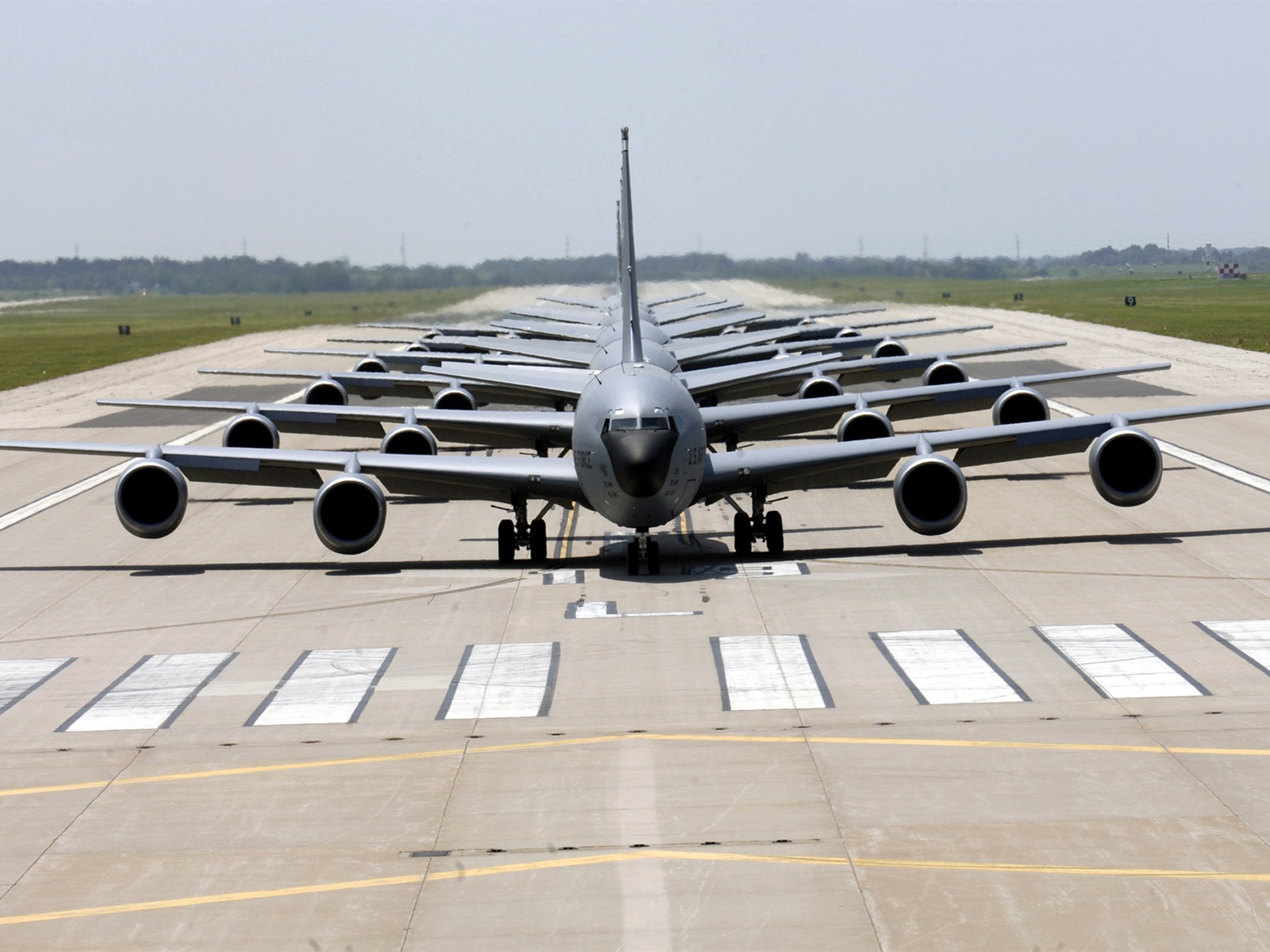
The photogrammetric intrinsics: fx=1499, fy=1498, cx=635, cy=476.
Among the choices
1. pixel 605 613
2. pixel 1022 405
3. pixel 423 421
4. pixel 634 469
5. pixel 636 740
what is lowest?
pixel 605 613

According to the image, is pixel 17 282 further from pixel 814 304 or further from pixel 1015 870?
pixel 1015 870

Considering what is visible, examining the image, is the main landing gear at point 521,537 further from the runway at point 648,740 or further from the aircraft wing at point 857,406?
the aircraft wing at point 857,406

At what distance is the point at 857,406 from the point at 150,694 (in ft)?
60.7

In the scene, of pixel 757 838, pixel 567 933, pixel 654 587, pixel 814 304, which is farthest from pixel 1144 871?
pixel 814 304

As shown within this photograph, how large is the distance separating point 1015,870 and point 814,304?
92757mm

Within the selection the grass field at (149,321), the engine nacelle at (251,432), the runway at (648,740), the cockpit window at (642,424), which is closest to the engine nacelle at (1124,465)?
the runway at (648,740)

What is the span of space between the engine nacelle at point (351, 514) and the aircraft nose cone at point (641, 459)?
460 centimetres

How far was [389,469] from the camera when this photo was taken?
1086 inches

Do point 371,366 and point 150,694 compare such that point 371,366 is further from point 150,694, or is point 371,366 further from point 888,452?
point 150,694

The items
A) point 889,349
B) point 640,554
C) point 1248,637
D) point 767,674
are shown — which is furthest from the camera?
point 889,349

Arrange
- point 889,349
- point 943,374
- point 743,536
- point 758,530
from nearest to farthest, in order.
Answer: point 743,536, point 758,530, point 943,374, point 889,349

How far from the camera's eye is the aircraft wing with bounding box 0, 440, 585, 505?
26984mm

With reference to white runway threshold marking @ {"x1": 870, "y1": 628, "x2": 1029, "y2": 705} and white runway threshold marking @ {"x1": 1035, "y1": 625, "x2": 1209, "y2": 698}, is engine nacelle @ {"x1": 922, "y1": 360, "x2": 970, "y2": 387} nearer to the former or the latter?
white runway threshold marking @ {"x1": 1035, "y1": 625, "x2": 1209, "y2": 698}

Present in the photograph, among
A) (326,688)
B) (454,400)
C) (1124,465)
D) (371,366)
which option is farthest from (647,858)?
(371,366)
